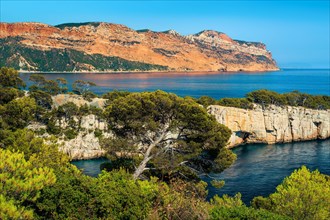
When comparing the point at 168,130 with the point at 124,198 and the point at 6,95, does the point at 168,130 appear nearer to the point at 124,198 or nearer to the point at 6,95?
A: the point at 124,198

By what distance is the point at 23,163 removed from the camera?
40.0 ft

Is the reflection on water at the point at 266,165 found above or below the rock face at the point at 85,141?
below

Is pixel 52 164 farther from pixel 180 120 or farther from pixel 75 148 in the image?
pixel 75 148

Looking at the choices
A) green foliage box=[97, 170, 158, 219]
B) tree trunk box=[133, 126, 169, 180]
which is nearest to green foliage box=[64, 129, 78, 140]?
tree trunk box=[133, 126, 169, 180]

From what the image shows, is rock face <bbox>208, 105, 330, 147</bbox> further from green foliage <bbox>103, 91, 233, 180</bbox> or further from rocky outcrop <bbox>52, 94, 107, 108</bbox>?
green foliage <bbox>103, 91, 233, 180</bbox>

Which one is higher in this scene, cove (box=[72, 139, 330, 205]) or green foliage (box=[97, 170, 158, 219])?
green foliage (box=[97, 170, 158, 219])

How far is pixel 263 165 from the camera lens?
139 ft

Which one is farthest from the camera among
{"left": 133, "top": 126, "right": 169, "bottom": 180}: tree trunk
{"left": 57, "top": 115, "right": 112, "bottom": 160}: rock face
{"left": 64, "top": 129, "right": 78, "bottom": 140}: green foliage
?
{"left": 64, "top": 129, "right": 78, "bottom": 140}: green foliage

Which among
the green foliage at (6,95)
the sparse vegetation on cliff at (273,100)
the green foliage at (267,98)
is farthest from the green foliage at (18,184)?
the green foliage at (267,98)

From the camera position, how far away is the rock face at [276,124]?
5328cm

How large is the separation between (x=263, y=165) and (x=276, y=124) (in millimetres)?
15575

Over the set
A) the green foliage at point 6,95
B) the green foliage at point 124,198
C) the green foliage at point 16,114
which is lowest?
the green foliage at point 124,198

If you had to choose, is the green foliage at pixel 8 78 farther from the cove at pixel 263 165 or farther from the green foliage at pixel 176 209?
the green foliage at pixel 176 209

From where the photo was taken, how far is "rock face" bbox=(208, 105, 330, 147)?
175 feet
